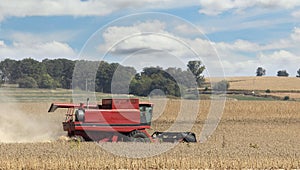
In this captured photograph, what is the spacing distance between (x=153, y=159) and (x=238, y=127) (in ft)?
70.4

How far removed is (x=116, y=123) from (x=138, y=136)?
106cm

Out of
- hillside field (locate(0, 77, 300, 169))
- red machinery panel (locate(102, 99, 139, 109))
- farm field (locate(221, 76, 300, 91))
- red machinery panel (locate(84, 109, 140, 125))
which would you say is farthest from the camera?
farm field (locate(221, 76, 300, 91))

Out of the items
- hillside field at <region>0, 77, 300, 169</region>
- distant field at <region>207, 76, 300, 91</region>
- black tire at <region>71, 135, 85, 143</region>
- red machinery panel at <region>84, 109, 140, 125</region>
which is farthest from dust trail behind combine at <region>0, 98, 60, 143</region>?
distant field at <region>207, 76, 300, 91</region>

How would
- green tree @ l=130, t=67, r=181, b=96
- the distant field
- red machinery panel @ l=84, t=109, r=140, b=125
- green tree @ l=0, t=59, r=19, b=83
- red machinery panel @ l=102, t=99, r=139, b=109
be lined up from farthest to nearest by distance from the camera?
1. the distant field
2. green tree @ l=0, t=59, r=19, b=83
3. green tree @ l=130, t=67, r=181, b=96
4. red machinery panel @ l=102, t=99, r=139, b=109
5. red machinery panel @ l=84, t=109, r=140, b=125

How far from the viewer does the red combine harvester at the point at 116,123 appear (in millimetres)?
22234

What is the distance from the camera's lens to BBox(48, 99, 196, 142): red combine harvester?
2223 centimetres

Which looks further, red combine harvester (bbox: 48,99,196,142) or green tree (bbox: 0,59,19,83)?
green tree (bbox: 0,59,19,83)

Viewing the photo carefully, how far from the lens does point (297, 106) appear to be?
47.1 meters

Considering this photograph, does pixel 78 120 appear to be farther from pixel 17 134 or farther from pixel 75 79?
pixel 17 134

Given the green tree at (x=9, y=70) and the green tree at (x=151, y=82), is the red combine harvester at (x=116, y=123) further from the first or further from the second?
the green tree at (x=9, y=70)

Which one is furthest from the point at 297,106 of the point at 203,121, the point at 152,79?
the point at 152,79

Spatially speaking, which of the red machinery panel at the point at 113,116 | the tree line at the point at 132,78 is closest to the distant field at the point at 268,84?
the tree line at the point at 132,78

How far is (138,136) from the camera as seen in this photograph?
22.4 m

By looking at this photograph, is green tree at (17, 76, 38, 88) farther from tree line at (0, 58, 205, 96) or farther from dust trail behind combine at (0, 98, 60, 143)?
tree line at (0, 58, 205, 96)
